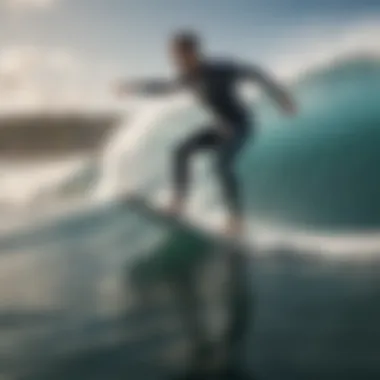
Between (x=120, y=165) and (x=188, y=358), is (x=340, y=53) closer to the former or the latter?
(x=120, y=165)

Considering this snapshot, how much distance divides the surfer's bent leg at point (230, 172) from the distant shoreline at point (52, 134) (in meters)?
0.20

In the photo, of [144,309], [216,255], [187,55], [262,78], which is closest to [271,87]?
[262,78]

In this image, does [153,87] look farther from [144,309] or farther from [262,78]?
[144,309]

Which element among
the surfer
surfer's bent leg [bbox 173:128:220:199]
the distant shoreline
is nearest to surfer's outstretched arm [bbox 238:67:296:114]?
the surfer

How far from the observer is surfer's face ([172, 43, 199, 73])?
133 centimetres

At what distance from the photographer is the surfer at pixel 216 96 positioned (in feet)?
4.34

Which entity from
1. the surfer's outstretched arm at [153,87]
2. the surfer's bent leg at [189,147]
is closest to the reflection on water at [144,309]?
the surfer's bent leg at [189,147]

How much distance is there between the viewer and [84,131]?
1.33 metres

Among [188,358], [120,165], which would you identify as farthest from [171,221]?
[188,358]

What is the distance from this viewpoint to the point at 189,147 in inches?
52.2

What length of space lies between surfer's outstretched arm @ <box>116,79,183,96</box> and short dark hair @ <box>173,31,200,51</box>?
64 millimetres

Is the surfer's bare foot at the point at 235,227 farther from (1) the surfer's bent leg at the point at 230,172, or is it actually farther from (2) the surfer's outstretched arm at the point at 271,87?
(2) the surfer's outstretched arm at the point at 271,87

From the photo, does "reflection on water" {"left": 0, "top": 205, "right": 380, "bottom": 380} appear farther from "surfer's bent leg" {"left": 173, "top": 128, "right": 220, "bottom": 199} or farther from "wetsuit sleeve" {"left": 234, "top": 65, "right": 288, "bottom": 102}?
"wetsuit sleeve" {"left": 234, "top": 65, "right": 288, "bottom": 102}

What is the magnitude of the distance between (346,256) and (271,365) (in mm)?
228
